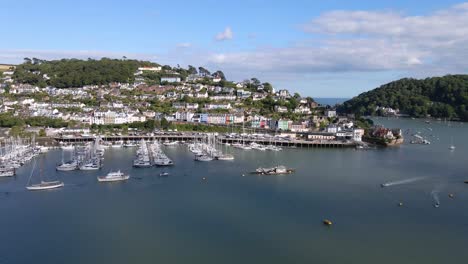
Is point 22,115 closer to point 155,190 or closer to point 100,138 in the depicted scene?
point 100,138

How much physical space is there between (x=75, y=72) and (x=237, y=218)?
129 ft

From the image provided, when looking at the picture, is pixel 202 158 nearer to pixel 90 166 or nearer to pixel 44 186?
pixel 90 166

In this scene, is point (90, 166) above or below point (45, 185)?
above

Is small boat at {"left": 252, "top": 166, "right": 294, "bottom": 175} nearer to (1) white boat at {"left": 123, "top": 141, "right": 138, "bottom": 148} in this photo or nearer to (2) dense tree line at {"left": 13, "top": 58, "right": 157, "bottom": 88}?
(1) white boat at {"left": 123, "top": 141, "right": 138, "bottom": 148}

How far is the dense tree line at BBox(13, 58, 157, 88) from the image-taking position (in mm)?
43875

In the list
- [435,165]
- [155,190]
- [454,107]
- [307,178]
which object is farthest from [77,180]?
[454,107]

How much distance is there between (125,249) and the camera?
9.66 metres

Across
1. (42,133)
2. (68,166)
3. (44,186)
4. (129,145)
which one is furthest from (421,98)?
Result: (44,186)

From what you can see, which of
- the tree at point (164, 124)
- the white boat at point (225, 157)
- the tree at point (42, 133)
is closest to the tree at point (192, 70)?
the tree at point (164, 124)

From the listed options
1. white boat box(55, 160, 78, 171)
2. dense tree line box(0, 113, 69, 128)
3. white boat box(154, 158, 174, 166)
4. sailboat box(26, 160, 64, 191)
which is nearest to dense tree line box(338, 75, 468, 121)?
dense tree line box(0, 113, 69, 128)

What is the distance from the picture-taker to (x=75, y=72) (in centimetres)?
4606

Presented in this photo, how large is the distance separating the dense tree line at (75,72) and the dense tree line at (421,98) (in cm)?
2747

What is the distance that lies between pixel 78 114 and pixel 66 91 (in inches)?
395

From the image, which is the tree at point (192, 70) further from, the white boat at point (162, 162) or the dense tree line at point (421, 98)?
the white boat at point (162, 162)
